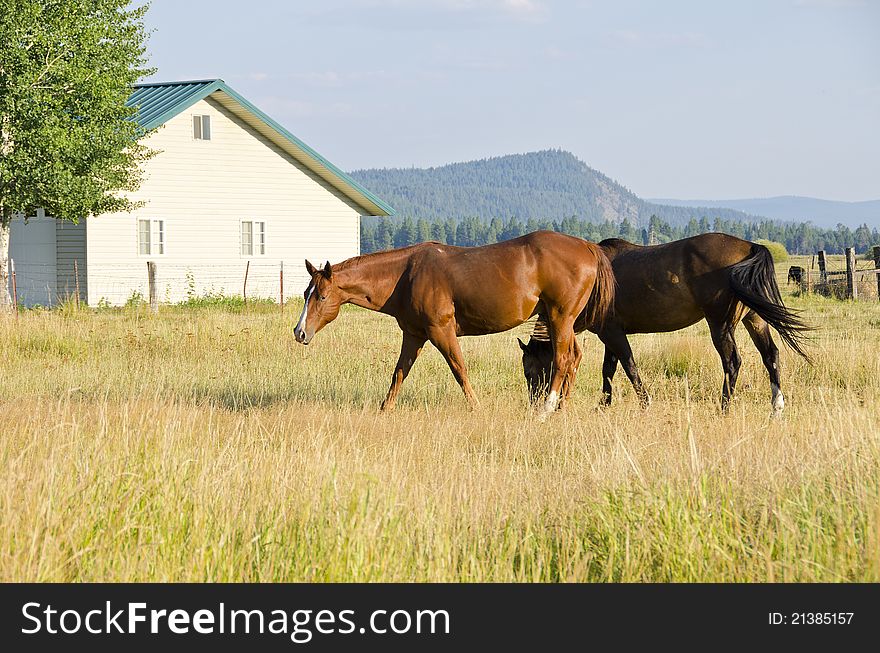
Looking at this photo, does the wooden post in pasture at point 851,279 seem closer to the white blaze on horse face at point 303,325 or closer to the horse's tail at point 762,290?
the horse's tail at point 762,290

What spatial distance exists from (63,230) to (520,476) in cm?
2408

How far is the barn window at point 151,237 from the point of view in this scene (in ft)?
95.8

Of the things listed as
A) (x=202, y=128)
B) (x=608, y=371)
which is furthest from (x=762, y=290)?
(x=202, y=128)

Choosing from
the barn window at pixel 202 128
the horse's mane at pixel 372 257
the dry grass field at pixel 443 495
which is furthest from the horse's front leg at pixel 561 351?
the barn window at pixel 202 128

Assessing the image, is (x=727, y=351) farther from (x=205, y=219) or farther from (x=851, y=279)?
(x=205, y=219)

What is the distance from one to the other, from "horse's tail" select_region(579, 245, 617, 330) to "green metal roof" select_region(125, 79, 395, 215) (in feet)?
63.4

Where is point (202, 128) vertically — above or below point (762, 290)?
above

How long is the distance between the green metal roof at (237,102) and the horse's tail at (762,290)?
20.1 meters

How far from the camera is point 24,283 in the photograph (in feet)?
94.9

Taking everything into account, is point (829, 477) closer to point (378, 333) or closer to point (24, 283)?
point (378, 333)

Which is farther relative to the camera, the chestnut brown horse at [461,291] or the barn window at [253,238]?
the barn window at [253,238]

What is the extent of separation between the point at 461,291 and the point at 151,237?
70.7 ft

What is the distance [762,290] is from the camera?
32.6 feet
